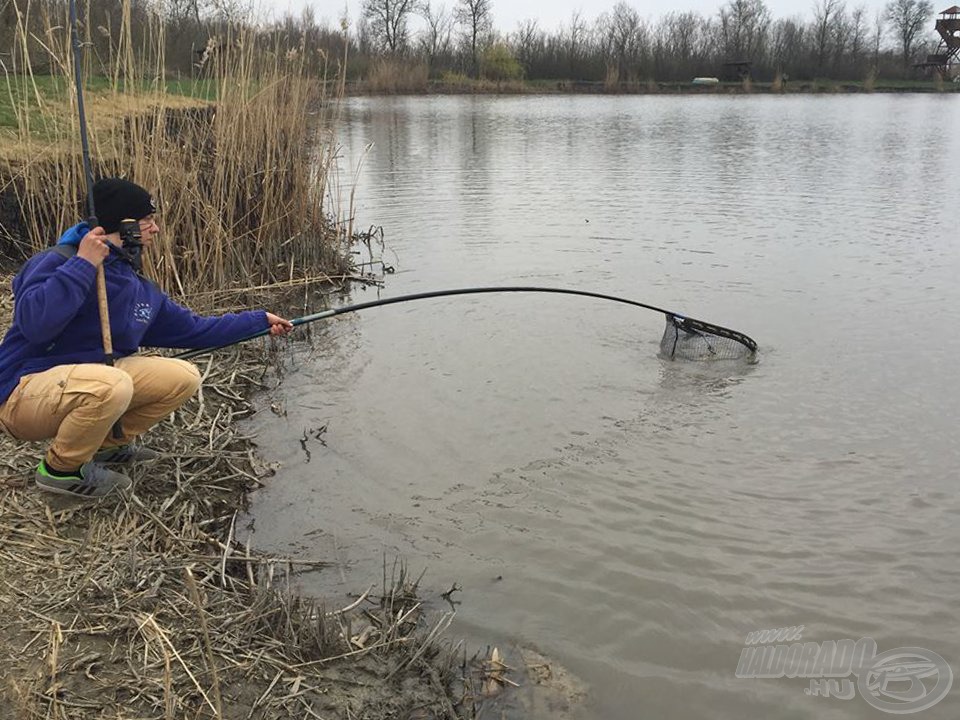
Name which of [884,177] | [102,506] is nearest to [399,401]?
[102,506]

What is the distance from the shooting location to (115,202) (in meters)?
2.96

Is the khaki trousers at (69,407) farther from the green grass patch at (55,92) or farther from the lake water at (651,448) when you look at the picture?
the green grass patch at (55,92)

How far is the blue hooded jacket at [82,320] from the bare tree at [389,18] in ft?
187

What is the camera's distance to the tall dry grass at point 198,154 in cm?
544

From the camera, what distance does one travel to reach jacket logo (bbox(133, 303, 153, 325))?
3.21 metres

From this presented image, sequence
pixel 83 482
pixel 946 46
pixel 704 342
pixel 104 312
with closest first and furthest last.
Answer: pixel 104 312 → pixel 83 482 → pixel 704 342 → pixel 946 46

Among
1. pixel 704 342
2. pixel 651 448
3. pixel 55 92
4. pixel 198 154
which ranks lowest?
pixel 651 448

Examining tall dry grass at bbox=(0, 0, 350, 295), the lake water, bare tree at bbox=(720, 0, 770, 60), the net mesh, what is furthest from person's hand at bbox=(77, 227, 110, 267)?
bare tree at bbox=(720, 0, 770, 60)

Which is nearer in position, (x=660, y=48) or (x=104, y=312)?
(x=104, y=312)

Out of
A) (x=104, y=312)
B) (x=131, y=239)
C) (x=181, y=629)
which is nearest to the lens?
(x=181, y=629)

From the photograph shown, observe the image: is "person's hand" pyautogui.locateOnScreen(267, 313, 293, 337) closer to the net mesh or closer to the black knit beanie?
the black knit beanie

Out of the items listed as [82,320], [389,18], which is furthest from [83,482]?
[389,18]

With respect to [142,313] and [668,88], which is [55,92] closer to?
[142,313]

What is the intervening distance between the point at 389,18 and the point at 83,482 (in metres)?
59.0
